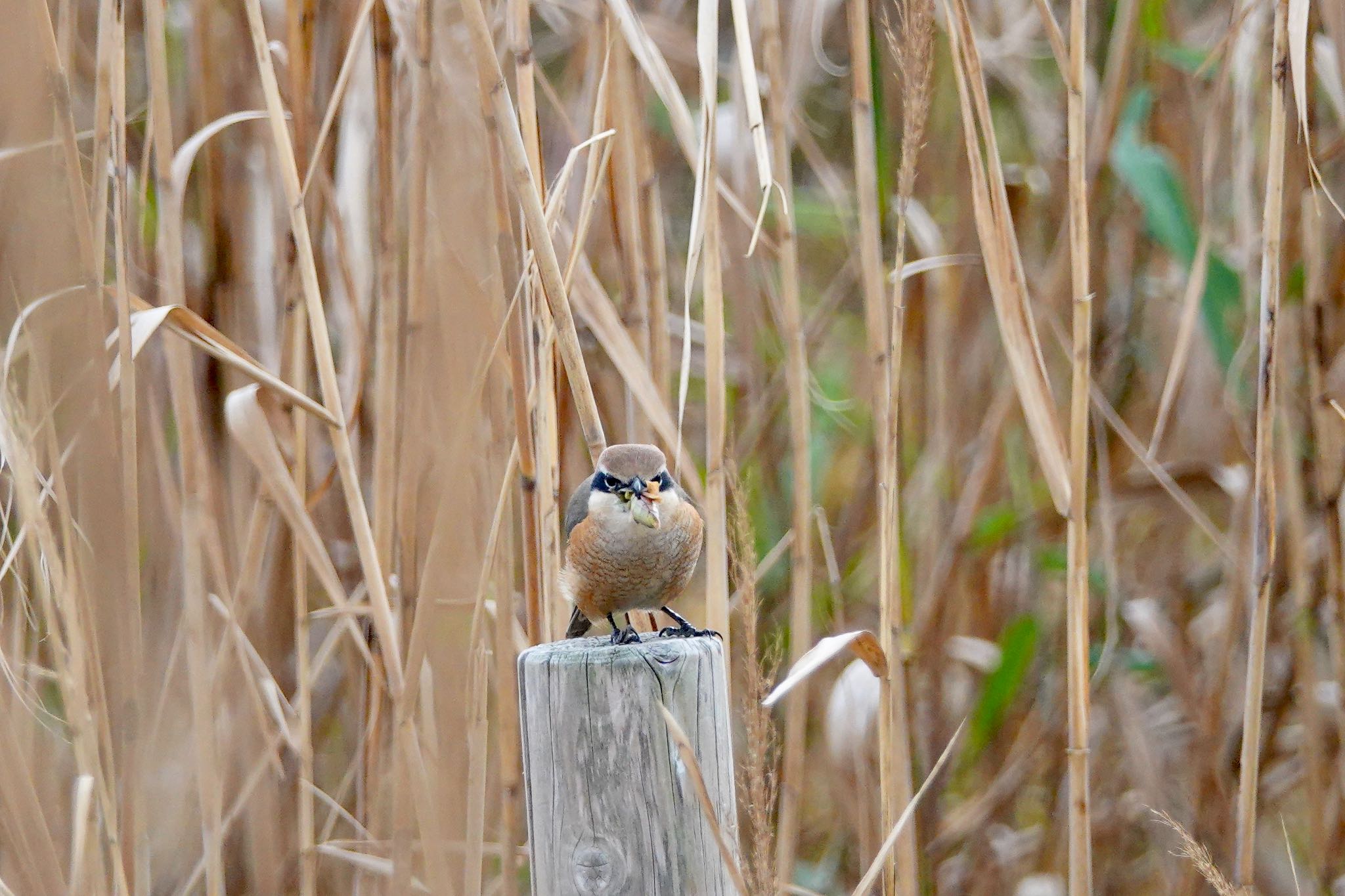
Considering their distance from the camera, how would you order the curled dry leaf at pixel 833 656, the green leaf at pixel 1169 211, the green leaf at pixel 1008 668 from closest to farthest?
1. the curled dry leaf at pixel 833 656
2. the green leaf at pixel 1169 211
3. the green leaf at pixel 1008 668

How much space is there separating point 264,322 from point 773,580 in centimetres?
96

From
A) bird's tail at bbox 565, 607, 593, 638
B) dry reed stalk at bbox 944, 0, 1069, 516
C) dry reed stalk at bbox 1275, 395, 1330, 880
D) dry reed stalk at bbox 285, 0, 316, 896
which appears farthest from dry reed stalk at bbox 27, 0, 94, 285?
dry reed stalk at bbox 1275, 395, 1330, 880

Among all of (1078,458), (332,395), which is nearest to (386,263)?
(332,395)

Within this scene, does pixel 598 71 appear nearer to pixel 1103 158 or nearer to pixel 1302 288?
pixel 1103 158

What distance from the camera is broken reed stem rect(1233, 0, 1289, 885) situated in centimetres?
158

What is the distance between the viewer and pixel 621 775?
125 cm

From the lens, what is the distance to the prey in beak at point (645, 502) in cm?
166

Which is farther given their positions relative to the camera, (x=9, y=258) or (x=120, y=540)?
(x=120, y=540)

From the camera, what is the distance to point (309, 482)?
86.6 inches

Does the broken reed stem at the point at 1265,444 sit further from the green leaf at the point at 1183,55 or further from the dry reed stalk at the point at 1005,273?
the green leaf at the point at 1183,55

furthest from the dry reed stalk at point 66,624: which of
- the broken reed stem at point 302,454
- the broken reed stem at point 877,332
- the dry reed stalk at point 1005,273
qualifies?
the dry reed stalk at point 1005,273

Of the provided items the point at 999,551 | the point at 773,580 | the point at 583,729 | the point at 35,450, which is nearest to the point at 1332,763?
the point at 999,551

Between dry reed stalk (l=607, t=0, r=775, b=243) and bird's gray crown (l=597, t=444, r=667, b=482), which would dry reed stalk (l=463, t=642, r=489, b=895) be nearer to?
bird's gray crown (l=597, t=444, r=667, b=482)

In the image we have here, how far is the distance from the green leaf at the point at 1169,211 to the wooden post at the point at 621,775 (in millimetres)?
1165
